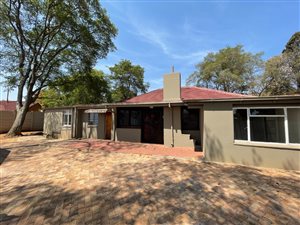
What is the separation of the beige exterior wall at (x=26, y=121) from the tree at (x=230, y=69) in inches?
1081

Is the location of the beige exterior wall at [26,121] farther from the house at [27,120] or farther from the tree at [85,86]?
the tree at [85,86]

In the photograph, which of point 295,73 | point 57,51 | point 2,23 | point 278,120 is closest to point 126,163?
point 278,120

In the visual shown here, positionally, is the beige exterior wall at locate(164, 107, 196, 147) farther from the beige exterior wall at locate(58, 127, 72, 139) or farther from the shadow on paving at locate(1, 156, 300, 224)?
the beige exterior wall at locate(58, 127, 72, 139)

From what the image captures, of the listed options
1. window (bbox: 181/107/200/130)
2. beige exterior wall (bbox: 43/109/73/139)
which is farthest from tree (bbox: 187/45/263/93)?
beige exterior wall (bbox: 43/109/73/139)

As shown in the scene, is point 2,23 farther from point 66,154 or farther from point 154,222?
point 154,222

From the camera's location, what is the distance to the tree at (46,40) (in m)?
16.9

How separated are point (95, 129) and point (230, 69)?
83.0 ft

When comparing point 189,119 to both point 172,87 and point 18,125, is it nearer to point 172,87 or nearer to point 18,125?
point 172,87

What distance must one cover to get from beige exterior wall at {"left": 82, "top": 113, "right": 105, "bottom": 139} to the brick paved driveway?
8.06 metres

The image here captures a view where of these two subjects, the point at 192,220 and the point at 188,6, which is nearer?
the point at 192,220

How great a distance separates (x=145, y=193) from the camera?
5.10 meters

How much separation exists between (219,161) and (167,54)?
17.7 m

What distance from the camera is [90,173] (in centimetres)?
689

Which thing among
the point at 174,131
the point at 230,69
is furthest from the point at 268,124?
the point at 230,69
